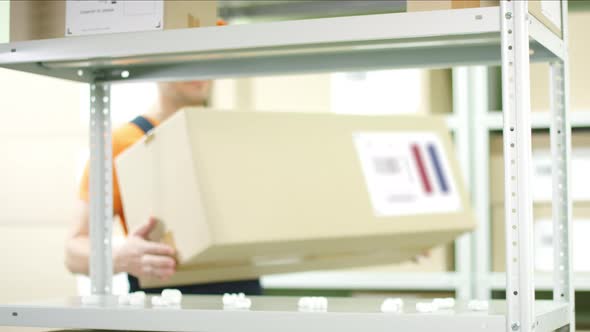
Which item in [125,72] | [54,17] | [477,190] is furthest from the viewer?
[477,190]

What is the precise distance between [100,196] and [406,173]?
0.65m

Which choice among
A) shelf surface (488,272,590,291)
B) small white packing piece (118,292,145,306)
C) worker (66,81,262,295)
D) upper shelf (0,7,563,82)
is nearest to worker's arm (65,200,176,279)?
worker (66,81,262,295)

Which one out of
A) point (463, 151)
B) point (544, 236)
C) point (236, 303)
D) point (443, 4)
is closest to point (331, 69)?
point (443, 4)

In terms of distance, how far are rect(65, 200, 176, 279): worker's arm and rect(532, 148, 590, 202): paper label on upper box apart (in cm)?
130

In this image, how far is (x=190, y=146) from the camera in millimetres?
1640

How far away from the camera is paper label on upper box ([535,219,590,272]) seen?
8.80 feet

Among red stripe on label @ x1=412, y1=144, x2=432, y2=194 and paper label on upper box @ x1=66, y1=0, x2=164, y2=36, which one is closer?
paper label on upper box @ x1=66, y1=0, x2=164, y2=36

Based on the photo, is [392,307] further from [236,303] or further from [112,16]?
[112,16]

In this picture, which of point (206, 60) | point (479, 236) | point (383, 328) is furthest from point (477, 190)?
point (383, 328)

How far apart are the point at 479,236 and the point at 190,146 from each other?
52.8 inches

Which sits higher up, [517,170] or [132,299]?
[517,170]

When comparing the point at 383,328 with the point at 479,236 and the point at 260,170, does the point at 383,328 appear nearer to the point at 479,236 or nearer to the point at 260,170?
the point at 260,170

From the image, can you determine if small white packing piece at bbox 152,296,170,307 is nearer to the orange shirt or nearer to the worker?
the worker

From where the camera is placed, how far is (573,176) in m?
2.71
